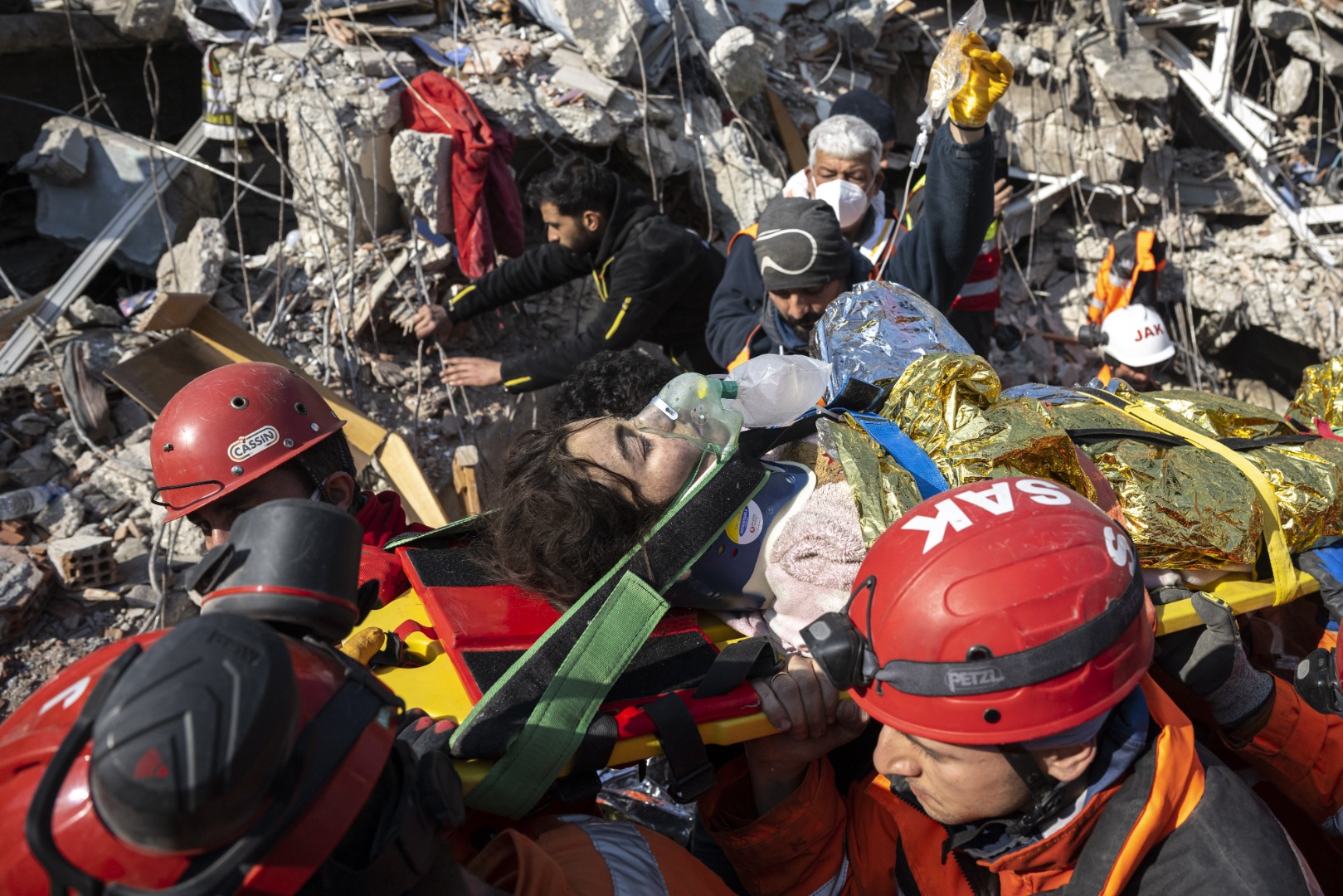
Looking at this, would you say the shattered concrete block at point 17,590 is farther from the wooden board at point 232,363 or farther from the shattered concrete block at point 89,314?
the shattered concrete block at point 89,314

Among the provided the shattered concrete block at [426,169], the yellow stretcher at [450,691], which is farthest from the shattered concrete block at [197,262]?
the yellow stretcher at [450,691]

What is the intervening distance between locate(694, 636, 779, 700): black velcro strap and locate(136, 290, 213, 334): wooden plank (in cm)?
315

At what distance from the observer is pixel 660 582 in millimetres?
1781

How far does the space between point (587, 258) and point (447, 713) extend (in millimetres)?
2966

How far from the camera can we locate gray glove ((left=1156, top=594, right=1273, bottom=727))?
5.97 feet

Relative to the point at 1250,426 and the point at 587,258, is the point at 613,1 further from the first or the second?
the point at 1250,426

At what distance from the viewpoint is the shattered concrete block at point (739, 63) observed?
5.45 m

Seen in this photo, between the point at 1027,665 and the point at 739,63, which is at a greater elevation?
Result: the point at 1027,665

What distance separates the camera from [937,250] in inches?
118

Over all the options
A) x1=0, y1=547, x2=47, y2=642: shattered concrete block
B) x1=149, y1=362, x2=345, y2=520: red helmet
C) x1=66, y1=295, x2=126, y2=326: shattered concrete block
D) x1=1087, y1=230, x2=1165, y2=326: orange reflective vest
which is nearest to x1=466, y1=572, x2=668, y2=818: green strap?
x1=149, y1=362, x2=345, y2=520: red helmet

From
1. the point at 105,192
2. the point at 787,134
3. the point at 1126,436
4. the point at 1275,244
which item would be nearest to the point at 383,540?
the point at 1126,436

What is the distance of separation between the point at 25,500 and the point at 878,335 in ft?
12.0

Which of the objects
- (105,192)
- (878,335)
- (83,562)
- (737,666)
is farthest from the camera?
(105,192)

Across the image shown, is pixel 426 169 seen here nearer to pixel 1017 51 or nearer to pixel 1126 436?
pixel 1126 436
